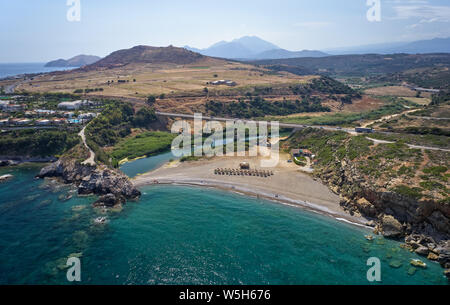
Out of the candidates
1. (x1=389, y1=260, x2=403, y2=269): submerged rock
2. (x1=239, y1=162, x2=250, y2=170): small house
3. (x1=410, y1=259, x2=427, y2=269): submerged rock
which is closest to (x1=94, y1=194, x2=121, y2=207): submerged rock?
(x1=239, y1=162, x2=250, y2=170): small house

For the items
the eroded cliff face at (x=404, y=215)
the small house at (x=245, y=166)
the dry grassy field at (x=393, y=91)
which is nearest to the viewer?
the eroded cliff face at (x=404, y=215)

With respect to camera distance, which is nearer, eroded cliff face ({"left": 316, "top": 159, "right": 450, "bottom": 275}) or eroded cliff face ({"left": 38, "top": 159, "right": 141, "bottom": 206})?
eroded cliff face ({"left": 316, "top": 159, "right": 450, "bottom": 275})

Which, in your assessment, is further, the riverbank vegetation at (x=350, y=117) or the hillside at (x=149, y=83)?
the hillside at (x=149, y=83)

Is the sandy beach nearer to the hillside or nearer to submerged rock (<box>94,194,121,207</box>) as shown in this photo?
submerged rock (<box>94,194,121,207</box>)

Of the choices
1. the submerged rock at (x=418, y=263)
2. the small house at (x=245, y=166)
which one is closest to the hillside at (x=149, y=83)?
the small house at (x=245, y=166)

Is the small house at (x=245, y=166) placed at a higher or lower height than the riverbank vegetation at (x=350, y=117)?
lower

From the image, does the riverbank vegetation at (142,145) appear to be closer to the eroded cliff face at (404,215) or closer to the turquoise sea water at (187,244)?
the turquoise sea water at (187,244)

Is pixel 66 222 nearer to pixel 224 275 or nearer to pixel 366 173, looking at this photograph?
pixel 224 275
